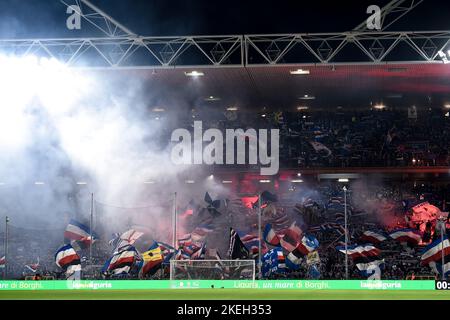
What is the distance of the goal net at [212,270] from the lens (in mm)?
27578

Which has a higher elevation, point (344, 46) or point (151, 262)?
point (344, 46)

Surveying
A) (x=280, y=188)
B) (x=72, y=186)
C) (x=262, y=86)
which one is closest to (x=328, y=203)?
(x=280, y=188)

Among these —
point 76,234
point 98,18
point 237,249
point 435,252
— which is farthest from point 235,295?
point 98,18

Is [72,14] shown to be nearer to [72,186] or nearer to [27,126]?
[27,126]

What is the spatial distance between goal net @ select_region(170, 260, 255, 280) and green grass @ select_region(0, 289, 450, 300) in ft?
4.07

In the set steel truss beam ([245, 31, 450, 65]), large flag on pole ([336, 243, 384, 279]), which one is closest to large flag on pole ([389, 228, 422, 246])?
→ large flag on pole ([336, 243, 384, 279])

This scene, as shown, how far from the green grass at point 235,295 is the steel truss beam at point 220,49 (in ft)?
29.0

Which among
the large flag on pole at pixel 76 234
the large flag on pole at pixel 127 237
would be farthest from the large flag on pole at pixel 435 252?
the large flag on pole at pixel 76 234

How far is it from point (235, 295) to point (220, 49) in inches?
461

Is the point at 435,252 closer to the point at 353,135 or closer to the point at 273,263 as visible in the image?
the point at 273,263

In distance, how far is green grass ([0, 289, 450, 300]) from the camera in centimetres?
2236

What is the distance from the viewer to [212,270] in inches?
1092

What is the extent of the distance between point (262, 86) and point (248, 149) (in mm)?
4635

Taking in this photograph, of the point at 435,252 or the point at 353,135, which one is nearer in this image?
the point at 435,252
